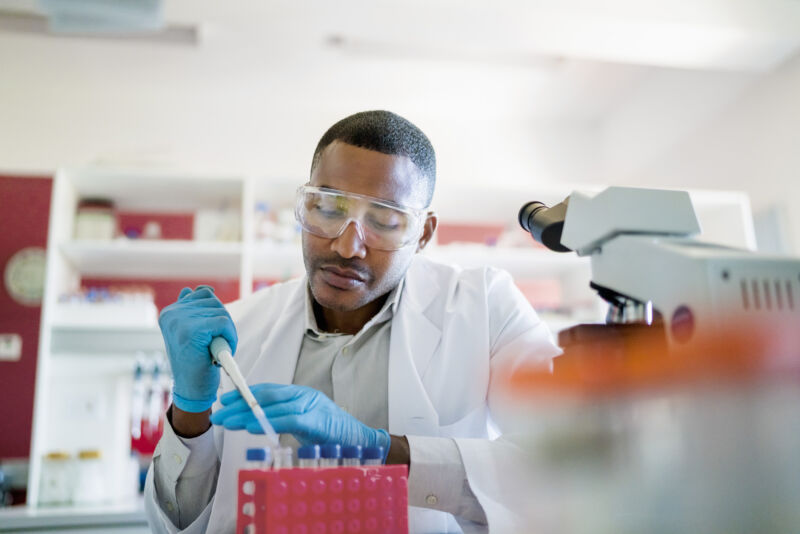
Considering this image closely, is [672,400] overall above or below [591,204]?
below

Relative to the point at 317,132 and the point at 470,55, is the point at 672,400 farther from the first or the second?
the point at 317,132

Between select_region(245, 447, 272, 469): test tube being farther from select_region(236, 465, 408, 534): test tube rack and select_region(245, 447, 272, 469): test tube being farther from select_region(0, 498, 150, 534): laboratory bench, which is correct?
select_region(0, 498, 150, 534): laboratory bench

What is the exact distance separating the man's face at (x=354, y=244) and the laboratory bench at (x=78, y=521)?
1.52m

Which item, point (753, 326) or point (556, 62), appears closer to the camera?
point (753, 326)

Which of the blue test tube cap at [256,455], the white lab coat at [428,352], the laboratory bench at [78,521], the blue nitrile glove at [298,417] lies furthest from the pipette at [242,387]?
the laboratory bench at [78,521]

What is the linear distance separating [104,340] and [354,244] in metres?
2.02

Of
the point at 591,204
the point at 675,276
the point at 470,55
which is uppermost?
the point at 470,55

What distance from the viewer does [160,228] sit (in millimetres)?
3521

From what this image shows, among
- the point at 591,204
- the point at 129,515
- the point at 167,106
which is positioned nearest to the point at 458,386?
the point at 591,204

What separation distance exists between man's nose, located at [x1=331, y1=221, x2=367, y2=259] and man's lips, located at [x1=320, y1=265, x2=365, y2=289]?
4 cm

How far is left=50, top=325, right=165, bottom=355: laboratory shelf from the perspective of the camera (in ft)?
9.17

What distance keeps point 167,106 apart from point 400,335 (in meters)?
3.39

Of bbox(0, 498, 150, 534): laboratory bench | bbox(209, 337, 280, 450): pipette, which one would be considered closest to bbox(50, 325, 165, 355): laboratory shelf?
bbox(0, 498, 150, 534): laboratory bench

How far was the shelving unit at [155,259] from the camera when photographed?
2850mm
